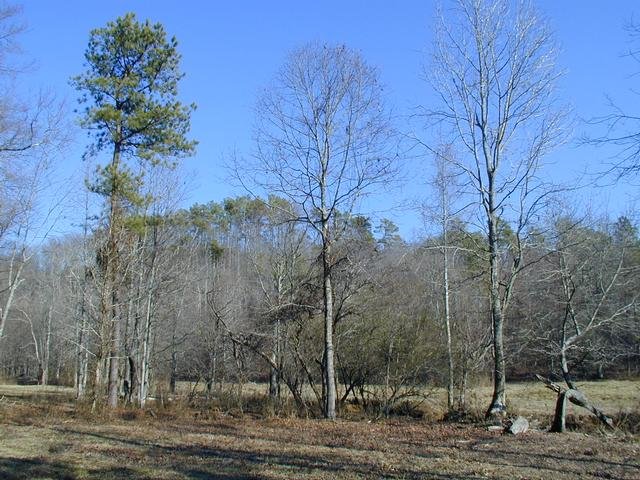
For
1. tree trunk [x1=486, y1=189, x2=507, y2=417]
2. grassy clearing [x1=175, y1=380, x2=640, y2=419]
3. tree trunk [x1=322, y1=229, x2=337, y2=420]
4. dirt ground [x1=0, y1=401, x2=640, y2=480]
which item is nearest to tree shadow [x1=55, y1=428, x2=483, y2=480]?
dirt ground [x1=0, y1=401, x2=640, y2=480]

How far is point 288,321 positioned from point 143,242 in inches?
292

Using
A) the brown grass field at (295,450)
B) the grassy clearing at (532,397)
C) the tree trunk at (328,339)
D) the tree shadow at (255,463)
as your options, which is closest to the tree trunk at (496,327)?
the brown grass field at (295,450)

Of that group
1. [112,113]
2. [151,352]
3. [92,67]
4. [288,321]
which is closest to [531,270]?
[288,321]

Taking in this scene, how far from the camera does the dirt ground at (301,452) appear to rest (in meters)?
7.47

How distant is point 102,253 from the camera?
17.5 m

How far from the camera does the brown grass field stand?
24.6ft

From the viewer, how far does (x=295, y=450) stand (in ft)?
30.7

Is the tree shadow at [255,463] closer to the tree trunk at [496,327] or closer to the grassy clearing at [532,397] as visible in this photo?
the tree trunk at [496,327]

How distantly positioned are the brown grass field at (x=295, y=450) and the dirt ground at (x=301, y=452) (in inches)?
0.6

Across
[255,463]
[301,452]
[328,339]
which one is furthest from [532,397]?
[255,463]

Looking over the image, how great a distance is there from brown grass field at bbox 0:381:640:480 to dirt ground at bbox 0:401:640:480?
2 centimetres

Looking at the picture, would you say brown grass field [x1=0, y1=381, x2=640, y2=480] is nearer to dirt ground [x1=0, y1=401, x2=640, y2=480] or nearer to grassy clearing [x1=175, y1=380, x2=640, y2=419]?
dirt ground [x1=0, y1=401, x2=640, y2=480]

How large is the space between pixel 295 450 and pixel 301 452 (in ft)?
0.81

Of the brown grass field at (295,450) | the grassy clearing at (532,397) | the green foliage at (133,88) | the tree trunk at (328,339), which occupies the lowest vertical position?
the grassy clearing at (532,397)
